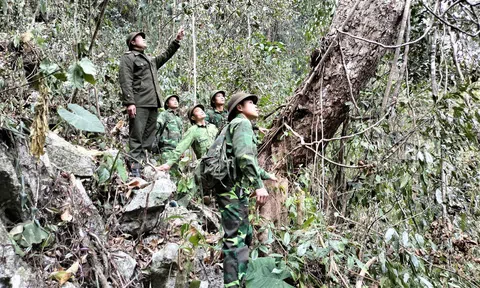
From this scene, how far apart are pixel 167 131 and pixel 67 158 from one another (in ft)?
8.09

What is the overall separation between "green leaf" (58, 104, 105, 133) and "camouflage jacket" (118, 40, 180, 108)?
2781 millimetres

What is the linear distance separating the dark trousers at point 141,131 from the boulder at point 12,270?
2.52m

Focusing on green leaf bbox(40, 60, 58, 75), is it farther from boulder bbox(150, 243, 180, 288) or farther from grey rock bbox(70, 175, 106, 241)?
boulder bbox(150, 243, 180, 288)

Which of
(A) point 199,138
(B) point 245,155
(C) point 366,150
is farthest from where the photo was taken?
(A) point 199,138

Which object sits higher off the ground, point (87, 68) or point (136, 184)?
point (87, 68)

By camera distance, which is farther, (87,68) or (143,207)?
(143,207)

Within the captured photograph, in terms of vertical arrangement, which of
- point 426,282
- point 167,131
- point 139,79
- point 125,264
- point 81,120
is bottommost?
point 167,131

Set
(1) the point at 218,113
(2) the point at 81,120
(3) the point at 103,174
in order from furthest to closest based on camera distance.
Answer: (1) the point at 218,113, (3) the point at 103,174, (2) the point at 81,120

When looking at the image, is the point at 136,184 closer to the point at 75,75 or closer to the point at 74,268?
the point at 74,268

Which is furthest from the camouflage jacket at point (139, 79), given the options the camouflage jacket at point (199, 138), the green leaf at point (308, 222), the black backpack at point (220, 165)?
the green leaf at point (308, 222)

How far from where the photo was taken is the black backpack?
3336 mm

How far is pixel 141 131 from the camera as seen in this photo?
5398 millimetres

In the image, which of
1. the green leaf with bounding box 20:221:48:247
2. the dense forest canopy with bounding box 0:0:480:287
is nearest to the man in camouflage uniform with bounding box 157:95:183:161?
the dense forest canopy with bounding box 0:0:480:287

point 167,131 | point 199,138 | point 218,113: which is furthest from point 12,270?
point 167,131
